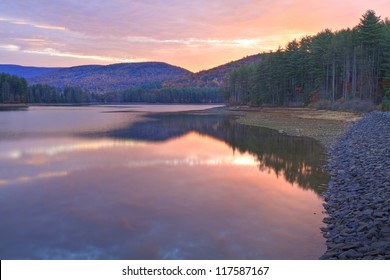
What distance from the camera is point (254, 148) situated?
997 inches

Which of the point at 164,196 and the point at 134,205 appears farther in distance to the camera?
the point at 164,196

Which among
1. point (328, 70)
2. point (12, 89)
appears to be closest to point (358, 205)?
point (328, 70)

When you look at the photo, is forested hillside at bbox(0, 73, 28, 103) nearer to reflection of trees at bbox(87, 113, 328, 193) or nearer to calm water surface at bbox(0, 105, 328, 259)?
reflection of trees at bbox(87, 113, 328, 193)

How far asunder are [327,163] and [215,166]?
5626 millimetres

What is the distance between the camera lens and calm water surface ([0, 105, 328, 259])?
8539 millimetres

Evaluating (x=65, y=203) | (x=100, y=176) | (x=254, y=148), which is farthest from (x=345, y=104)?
(x=65, y=203)

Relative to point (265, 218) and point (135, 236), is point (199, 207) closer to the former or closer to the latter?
point (265, 218)

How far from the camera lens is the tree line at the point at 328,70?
5700 cm

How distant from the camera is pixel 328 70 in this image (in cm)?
6962

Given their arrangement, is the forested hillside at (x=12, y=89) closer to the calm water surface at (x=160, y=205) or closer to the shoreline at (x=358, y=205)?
the calm water surface at (x=160, y=205)

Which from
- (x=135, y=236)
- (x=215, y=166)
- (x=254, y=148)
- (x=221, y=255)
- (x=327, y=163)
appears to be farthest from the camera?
(x=254, y=148)

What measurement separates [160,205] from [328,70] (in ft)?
215

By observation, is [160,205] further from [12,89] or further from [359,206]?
[12,89]

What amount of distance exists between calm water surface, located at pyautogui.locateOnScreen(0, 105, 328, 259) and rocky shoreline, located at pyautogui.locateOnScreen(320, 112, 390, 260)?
1.54 feet
